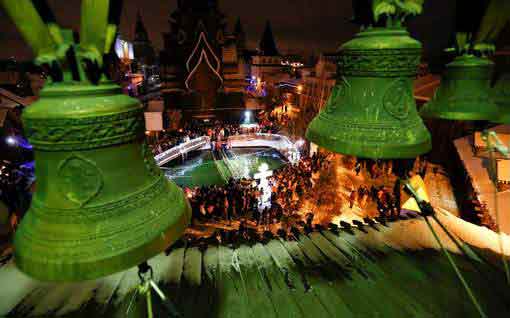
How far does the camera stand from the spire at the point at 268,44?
2074 inches

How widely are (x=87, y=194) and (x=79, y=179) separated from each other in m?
0.08

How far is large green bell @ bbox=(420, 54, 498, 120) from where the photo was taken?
7.85ft

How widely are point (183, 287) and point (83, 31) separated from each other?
2.60 m

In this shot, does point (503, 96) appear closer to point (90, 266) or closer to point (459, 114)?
point (459, 114)

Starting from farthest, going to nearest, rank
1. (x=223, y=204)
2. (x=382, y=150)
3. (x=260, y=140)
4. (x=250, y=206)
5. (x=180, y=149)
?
1. (x=260, y=140)
2. (x=180, y=149)
3. (x=250, y=206)
4. (x=223, y=204)
5. (x=382, y=150)

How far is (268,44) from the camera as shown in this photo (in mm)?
53094

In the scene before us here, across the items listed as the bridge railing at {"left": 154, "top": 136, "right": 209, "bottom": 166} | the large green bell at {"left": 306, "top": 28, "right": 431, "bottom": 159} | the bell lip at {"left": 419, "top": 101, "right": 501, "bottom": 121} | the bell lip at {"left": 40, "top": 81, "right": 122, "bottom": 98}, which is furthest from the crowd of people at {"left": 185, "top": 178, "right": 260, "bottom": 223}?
the bridge railing at {"left": 154, "top": 136, "right": 209, "bottom": 166}

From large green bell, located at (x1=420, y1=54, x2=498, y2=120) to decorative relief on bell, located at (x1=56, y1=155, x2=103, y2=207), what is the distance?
2.79m

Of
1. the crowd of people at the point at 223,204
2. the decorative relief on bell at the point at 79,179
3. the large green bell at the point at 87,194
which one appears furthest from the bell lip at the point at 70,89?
the crowd of people at the point at 223,204

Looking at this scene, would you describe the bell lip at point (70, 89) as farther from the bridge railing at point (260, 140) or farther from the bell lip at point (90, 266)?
the bridge railing at point (260, 140)

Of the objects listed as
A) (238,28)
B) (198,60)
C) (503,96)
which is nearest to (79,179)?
(503,96)

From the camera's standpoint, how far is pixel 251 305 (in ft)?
8.90

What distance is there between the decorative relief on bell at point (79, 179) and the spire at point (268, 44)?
55125 millimetres

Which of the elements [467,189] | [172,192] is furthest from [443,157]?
[172,192]
